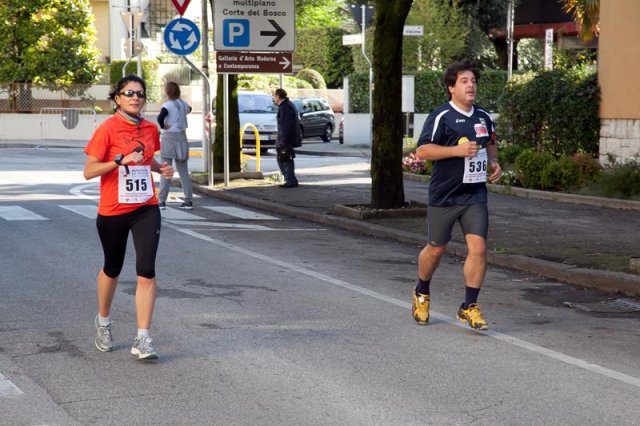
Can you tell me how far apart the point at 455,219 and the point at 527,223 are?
7224mm

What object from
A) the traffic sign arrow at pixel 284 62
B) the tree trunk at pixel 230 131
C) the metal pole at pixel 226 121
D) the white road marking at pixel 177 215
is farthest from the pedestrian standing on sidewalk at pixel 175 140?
the tree trunk at pixel 230 131

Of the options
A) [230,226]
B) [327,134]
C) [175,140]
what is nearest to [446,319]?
[230,226]

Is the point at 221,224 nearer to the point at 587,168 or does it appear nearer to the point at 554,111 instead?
the point at 587,168

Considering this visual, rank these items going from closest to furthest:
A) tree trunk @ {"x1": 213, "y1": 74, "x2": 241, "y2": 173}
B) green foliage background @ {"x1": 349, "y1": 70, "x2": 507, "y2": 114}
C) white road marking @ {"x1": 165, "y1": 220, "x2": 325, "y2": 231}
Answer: white road marking @ {"x1": 165, "y1": 220, "x2": 325, "y2": 231}, tree trunk @ {"x1": 213, "y1": 74, "x2": 241, "y2": 173}, green foliage background @ {"x1": 349, "y1": 70, "x2": 507, "y2": 114}

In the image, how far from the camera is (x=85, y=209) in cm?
1780

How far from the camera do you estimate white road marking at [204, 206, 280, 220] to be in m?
17.7

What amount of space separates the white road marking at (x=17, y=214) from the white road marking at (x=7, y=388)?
9.53m

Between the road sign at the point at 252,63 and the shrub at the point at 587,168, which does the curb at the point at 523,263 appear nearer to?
the road sign at the point at 252,63

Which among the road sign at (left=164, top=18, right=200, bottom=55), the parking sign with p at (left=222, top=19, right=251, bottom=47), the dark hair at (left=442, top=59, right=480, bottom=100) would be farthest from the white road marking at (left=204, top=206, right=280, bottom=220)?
the dark hair at (left=442, top=59, right=480, bottom=100)

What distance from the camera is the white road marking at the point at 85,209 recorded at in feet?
56.0

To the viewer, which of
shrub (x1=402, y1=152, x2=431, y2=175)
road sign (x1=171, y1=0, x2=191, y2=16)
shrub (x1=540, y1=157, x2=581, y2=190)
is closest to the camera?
shrub (x1=540, y1=157, x2=581, y2=190)

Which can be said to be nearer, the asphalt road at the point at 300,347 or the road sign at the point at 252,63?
the asphalt road at the point at 300,347

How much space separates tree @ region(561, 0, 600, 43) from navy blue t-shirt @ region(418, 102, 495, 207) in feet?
46.5

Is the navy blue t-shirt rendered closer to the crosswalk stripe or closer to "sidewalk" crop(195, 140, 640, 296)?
"sidewalk" crop(195, 140, 640, 296)
